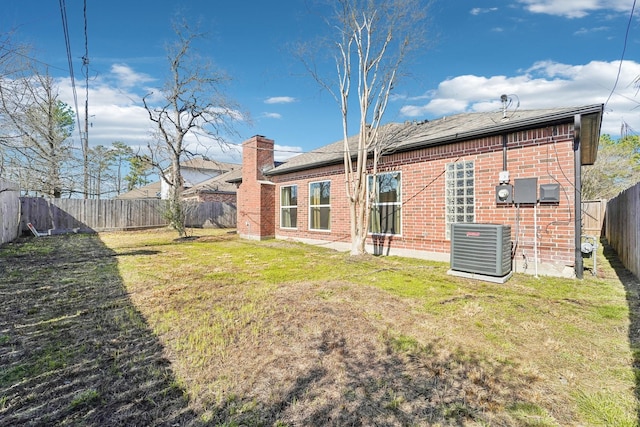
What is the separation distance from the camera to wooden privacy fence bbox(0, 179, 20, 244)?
9625 mm

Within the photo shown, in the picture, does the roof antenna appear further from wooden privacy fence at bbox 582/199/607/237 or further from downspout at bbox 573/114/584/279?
wooden privacy fence at bbox 582/199/607/237

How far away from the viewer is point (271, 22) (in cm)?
1013

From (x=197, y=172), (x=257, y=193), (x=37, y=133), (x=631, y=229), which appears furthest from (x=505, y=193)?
(x=197, y=172)

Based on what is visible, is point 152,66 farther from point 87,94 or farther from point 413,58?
point 413,58

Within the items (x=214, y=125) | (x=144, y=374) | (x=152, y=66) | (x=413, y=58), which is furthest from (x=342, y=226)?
(x=152, y=66)

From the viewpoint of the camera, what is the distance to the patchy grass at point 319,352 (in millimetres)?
1972

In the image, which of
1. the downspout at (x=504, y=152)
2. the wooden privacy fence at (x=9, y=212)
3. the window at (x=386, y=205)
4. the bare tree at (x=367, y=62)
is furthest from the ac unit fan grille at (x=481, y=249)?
the wooden privacy fence at (x=9, y=212)

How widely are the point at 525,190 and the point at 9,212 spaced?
1573 cm

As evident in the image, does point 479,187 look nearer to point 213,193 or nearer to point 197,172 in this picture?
point 213,193

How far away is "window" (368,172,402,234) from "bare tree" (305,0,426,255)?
0.68 m

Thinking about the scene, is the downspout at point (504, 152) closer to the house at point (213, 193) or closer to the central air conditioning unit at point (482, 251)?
the central air conditioning unit at point (482, 251)

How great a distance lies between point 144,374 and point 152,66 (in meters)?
17.3

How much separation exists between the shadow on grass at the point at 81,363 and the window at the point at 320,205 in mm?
6448

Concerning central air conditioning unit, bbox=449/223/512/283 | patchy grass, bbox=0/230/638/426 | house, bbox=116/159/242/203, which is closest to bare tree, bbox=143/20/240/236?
house, bbox=116/159/242/203
